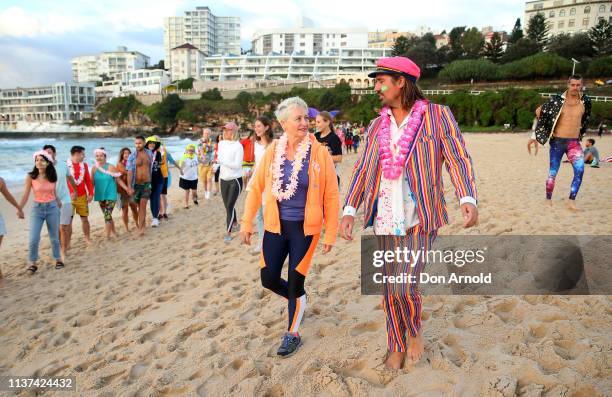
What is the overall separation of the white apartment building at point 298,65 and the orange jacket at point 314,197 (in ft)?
295

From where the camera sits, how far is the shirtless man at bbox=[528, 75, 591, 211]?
18.4 feet

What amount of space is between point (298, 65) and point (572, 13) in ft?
177

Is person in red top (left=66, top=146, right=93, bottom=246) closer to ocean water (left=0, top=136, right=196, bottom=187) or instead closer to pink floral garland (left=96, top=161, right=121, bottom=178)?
pink floral garland (left=96, top=161, right=121, bottom=178)

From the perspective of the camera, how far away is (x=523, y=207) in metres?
6.09

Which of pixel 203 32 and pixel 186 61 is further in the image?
pixel 203 32

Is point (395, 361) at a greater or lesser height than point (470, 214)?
lesser

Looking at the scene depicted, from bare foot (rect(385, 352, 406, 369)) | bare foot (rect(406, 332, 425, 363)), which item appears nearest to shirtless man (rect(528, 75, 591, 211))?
bare foot (rect(406, 332, 425, 363))

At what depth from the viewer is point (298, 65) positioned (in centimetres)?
9100

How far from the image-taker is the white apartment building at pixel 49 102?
332ft

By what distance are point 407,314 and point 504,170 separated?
1071cm

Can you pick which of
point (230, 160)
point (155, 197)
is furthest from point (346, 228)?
point (155, 197)

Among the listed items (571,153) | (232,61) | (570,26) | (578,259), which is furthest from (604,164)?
(232,61)

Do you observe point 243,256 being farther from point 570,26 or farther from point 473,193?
point 570,26

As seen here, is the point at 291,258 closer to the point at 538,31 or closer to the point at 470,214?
the point at 470,214
